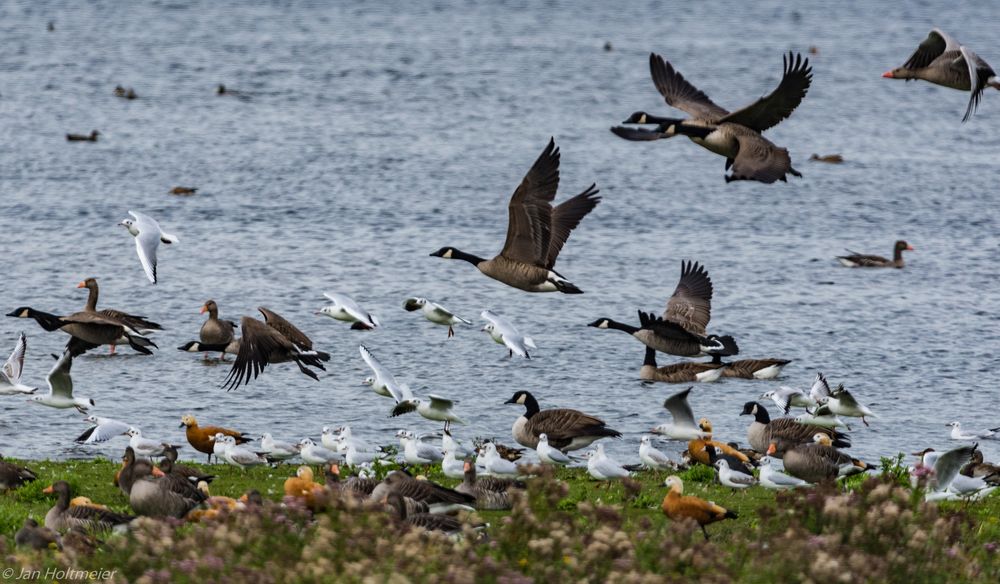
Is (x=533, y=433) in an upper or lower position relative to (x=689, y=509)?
lower

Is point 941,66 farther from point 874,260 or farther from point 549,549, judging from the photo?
point 874,260

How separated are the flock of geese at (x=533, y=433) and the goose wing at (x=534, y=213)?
2cm

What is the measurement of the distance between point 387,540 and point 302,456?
7.09m

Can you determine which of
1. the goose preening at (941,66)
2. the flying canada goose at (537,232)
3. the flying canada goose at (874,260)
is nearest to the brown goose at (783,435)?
the flying canada goose at (537,232)

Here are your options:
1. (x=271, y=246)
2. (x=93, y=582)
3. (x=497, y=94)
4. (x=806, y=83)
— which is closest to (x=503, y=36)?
(x=497, y=94)

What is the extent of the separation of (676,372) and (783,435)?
562cm

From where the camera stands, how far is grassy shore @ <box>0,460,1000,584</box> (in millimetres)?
8656

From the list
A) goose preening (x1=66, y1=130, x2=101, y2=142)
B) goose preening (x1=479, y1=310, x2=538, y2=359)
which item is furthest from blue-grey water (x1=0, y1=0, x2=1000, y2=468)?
goose preening (x1=479, y1=310, x2=538, y2=359)

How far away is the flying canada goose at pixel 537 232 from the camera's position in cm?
1731

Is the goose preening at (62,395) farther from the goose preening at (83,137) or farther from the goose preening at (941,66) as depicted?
the goose preening at (83,137)

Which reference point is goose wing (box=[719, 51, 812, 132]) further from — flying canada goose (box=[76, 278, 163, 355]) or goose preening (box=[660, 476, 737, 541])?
flying canada goose (box=[76, 278, 163, 355])

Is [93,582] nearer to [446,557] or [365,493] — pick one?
[446,557]

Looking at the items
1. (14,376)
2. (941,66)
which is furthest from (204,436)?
(941,66)

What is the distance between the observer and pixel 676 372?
73.8 feet
